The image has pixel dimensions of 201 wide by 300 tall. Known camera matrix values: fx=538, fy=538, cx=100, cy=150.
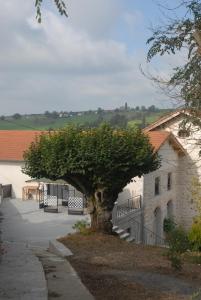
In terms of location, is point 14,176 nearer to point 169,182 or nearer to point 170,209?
point 169,182

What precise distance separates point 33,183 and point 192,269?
2490 cm

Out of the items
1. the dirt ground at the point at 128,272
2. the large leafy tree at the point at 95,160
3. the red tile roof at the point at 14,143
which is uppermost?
the red tile roof at the point at 14,143

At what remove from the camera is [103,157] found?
59.5 feet

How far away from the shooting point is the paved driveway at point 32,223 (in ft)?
70.4

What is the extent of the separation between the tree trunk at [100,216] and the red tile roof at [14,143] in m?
18.5

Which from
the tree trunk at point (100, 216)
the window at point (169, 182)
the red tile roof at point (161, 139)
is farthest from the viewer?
the window at point (169, 182)

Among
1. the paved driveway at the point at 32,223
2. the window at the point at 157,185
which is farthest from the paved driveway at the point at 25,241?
the window at the point at 157,185

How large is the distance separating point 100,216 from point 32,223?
7456mm

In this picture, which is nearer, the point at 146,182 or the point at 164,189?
the point at 146,182

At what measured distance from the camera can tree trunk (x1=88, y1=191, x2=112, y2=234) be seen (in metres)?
19.0

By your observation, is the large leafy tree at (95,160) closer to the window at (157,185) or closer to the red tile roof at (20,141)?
the red tile roof at (20,141)

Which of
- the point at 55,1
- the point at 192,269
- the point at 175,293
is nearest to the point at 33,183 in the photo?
the point at 192,269

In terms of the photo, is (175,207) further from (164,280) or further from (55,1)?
(55,1)

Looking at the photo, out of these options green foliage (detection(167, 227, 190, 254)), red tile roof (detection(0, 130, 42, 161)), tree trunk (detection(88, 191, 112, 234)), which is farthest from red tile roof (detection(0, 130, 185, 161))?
tree trunk (detection(88, 191, 112, 234))
